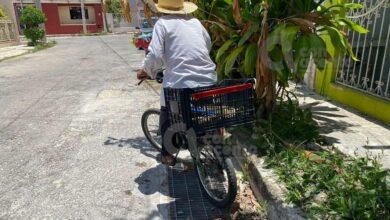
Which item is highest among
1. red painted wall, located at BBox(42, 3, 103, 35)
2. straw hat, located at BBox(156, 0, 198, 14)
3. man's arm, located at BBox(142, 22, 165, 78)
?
straw hat, located at BBox(156, 0, 198, 14)

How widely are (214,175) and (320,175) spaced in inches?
36.8

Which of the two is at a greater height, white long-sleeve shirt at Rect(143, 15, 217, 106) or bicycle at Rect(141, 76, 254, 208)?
white long-sleeve shirt at Rect(143, 15, 217, 106)

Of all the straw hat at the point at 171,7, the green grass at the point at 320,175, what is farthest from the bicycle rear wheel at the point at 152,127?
the straw hat at the point at 171,7

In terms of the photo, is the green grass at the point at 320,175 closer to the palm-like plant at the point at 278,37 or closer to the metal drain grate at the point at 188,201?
the palm-like plant at the point at 278,37

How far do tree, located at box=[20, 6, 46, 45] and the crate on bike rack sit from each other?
21896mm

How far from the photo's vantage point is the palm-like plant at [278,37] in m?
3.49

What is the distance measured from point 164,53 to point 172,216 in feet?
4.76

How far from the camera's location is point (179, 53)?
3039 millimetres

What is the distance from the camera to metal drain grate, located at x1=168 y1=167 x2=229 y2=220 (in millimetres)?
3078

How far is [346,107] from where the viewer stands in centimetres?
518

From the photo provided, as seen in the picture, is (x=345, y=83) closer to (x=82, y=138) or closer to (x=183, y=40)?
(x=183, y=40)

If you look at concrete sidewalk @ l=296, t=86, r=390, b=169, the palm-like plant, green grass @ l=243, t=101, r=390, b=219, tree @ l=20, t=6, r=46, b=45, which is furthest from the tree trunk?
tree @ l=20, t=6, r=46, b=45

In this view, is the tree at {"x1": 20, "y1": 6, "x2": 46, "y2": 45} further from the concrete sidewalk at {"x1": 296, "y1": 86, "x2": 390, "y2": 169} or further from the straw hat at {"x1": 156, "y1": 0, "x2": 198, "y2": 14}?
the straw hat at {"x1": 156, "y1": 0, "x2": 198, "y2": 14}

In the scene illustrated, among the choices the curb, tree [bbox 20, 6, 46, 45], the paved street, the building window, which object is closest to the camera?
the curb
